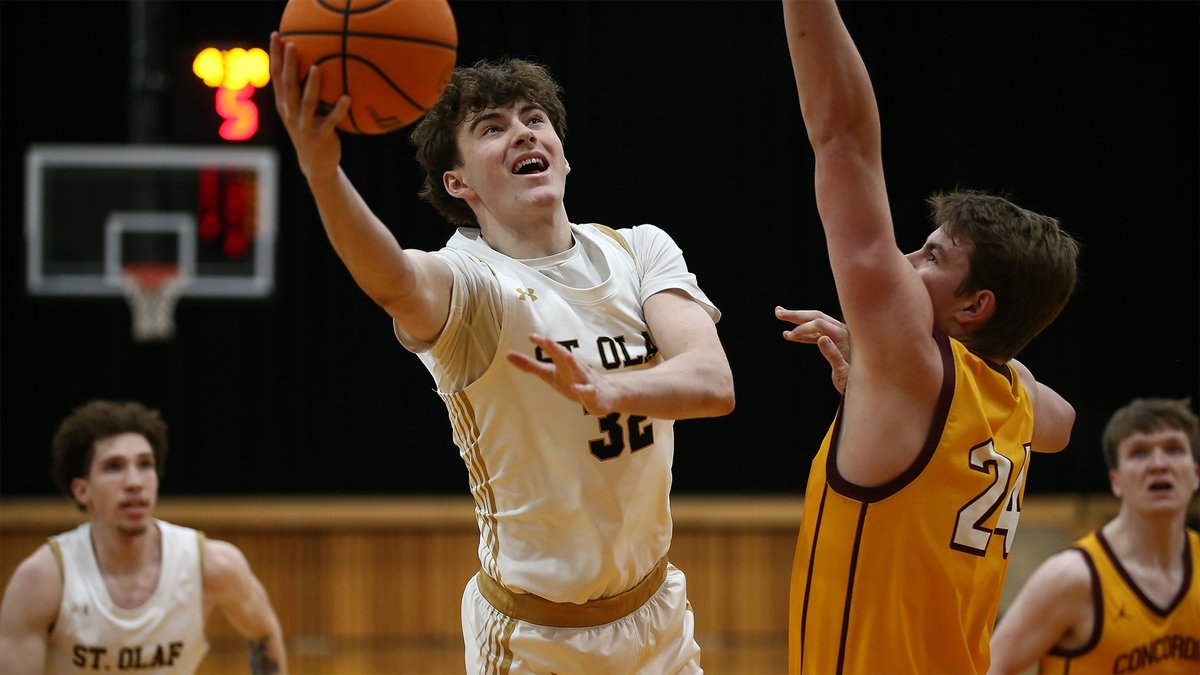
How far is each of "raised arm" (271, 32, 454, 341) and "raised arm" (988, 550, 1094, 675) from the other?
2895mm

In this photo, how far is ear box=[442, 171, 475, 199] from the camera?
3.47 metres

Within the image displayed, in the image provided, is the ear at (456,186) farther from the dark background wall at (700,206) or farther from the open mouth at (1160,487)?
the dark background wall at (700,206)

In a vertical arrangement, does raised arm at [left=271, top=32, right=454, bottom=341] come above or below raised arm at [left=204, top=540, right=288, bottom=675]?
above

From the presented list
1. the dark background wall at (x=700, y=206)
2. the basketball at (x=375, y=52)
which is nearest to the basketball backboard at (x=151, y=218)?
the dark background wall at (x=700, y=206)

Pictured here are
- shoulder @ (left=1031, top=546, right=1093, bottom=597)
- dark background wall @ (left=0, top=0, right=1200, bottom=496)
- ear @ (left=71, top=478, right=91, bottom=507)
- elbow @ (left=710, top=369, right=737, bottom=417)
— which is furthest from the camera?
dark background wall @ (left=0, top=0, right=1200, bottom=496)

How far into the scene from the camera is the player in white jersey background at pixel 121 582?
5273 mm

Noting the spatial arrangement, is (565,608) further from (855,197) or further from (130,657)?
(130,657)

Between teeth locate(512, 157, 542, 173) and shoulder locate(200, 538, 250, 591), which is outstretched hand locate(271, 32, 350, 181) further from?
shoulder locate(200, 538, 250, 591)

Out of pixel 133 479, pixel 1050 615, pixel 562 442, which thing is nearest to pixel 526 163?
pixel 562 442

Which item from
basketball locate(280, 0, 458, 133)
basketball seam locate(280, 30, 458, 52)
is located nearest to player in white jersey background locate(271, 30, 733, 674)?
basketball locate(280, 0, 458, 133)

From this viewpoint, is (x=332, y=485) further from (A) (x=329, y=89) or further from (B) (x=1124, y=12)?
(A) (x=329, y=89)

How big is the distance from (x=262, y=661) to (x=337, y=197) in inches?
131

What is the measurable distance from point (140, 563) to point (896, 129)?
747 cm

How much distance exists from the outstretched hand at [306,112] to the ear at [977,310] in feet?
4.41
